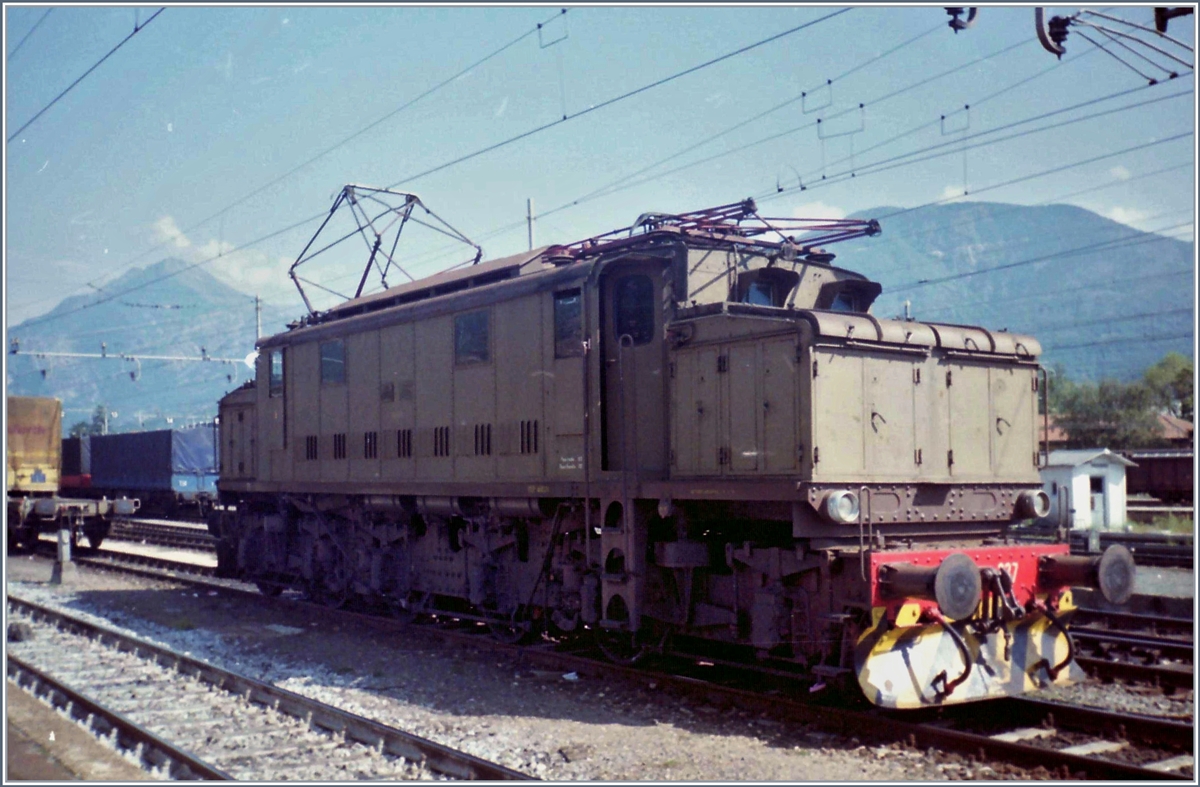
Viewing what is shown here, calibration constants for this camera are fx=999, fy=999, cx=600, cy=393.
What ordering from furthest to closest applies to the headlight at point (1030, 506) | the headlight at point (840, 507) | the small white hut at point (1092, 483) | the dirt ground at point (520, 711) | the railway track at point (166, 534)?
1. the small white hut at point (1092, 483)
2. the railway track at point (166, 534)
3. the headlight at point (1030, 506)
4. the headlight at point (840, 507)
5. the dirt ground at point (520, 711)

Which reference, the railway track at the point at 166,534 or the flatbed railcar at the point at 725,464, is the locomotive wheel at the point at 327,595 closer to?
the flatbed railcar at the point at 725,464

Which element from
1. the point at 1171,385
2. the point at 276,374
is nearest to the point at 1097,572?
the point at 276,374

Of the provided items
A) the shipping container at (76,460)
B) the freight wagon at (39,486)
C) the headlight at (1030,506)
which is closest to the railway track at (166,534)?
the freight wagon at (39,486)

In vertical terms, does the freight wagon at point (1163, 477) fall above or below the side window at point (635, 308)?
below

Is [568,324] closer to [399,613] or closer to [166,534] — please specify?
[399,613]

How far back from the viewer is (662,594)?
9188mm

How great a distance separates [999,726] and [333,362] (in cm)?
989

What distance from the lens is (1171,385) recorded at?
63.9 metres

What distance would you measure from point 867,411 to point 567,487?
315cm

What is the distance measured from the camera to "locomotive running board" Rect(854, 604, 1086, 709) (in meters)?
7.21

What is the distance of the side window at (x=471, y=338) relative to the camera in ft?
36.7

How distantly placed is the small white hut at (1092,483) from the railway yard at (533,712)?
55.0 feet

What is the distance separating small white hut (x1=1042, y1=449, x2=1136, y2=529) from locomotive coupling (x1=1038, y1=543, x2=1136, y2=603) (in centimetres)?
2058

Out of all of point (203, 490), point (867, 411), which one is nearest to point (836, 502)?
point (867, 411)
